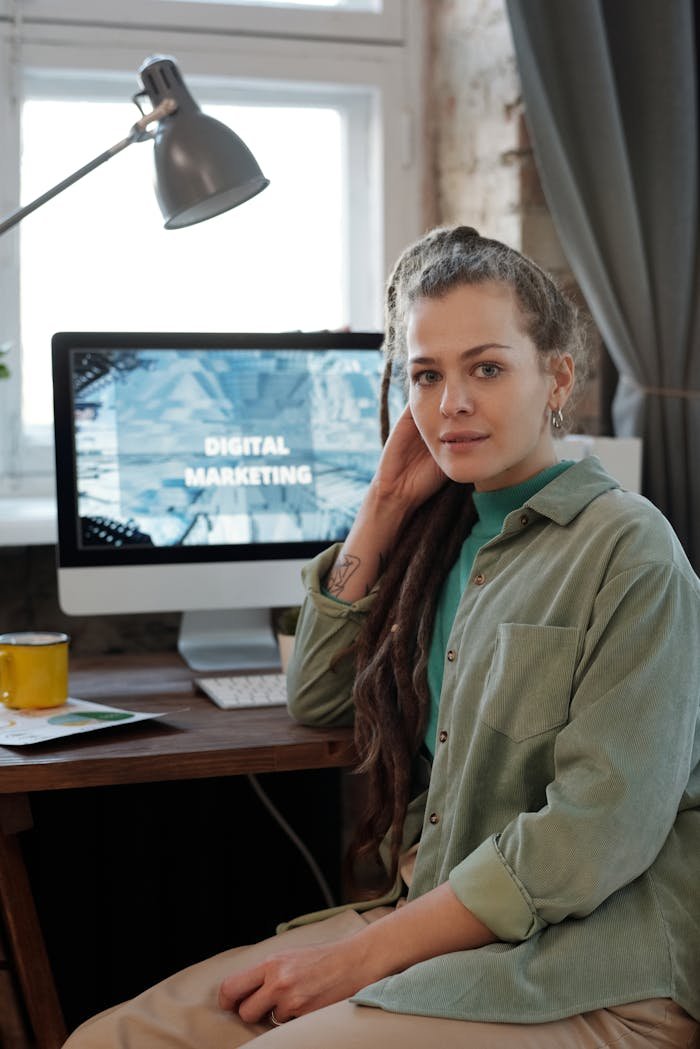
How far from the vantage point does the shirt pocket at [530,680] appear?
117 cm

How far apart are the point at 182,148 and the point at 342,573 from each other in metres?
0.61

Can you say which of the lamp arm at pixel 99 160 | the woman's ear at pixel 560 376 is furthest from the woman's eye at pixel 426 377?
the lamp arm at pixel 99 160

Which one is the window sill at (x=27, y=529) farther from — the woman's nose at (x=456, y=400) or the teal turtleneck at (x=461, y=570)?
the woman's nose at (x=456, y=400)

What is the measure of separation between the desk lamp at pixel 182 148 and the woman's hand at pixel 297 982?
99 cm

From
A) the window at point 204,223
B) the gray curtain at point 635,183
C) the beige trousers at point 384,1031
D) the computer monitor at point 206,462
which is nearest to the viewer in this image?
the beige trousers at point 384,1031

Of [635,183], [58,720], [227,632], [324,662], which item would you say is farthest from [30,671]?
[635,183]

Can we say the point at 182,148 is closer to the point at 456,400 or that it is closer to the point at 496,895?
the point at 456,400

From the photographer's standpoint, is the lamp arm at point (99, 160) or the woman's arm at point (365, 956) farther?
the lamp arm at point (99, 160)

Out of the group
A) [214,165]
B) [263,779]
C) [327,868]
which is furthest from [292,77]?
[327,868]

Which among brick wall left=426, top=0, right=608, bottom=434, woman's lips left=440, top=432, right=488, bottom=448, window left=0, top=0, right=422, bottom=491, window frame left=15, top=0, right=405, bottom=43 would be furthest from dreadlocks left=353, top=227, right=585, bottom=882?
window frame left=15, top=0, right=405, bottom=43

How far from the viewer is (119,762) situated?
4.57 ft

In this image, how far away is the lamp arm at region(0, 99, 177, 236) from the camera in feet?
5.40

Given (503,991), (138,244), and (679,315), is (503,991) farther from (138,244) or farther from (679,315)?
(138,244)

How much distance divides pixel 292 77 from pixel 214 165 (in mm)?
868
